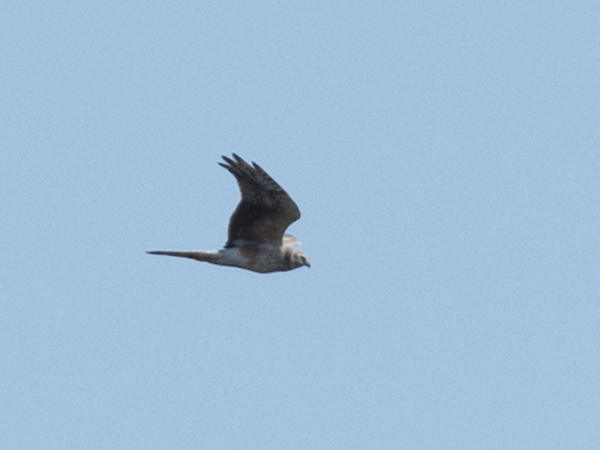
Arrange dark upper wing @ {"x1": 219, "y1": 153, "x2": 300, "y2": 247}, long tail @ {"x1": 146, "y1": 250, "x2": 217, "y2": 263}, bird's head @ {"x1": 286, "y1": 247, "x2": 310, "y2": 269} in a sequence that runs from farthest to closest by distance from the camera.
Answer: bird's head @ {"x1": 286, "y1": 247, "x2": 310, "y2": 269} → long tail @ {"x1": 146, "y1": 250, "x2": 217, "y2": 263} → dark upper wing @ {"x1": 219, "y1": 153, "x2": 300, "y2": 247}

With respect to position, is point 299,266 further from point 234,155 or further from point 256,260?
point 234,155

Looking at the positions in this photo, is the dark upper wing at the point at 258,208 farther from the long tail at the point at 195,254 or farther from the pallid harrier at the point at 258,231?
the long tail at the point at 195,254

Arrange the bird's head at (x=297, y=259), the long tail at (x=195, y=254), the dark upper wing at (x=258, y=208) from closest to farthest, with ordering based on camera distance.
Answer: the dark upper wing at (x=258, y=208), the long tail at (x=195, y=254), the bird's head at (x=297, y=259)

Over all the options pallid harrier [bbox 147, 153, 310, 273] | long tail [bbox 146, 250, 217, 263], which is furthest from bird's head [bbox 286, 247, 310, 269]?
long tail [bbox 146, 250, 217, 263]

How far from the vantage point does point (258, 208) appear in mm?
24500

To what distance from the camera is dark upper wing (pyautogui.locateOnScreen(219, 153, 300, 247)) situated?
941 inches

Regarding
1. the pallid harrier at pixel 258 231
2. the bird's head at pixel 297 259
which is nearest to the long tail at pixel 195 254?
the pallid harrier at pixel 258 231

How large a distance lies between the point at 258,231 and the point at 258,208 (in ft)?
1.39

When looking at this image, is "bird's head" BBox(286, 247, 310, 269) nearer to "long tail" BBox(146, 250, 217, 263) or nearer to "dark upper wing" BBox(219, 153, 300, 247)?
"dark upper wing" BBox(219, 153, 300, 247)

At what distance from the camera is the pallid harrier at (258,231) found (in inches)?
948

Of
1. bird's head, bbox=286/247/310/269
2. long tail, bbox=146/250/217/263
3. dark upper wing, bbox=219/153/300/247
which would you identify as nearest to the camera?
dark upper wing, bbox=219/153/300/247

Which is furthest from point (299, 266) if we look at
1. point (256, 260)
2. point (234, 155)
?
point (234, 155)

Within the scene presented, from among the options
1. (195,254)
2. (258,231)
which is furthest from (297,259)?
(195,254)

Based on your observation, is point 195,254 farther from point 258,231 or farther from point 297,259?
point 297,259
